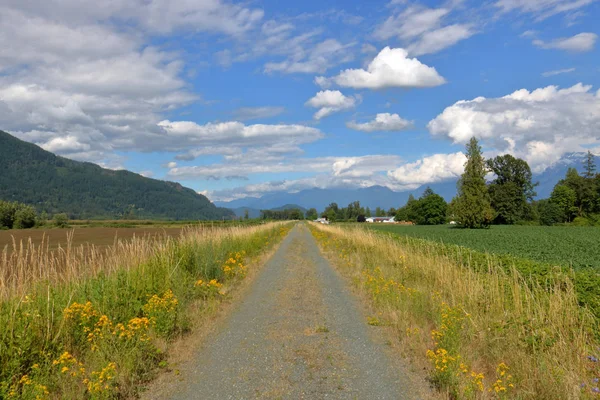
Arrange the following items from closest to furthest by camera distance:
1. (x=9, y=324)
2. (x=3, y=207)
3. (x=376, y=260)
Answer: (x=9, y=324)
(x=376, y=260)
(x=3, y=207)

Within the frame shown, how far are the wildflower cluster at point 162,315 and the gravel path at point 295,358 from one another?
73cm

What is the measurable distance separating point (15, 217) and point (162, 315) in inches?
3063

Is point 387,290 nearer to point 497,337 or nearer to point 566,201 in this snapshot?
point 497,337

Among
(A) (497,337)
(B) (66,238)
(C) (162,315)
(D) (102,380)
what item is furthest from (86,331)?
(B) (66,238)

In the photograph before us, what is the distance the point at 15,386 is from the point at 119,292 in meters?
3.14

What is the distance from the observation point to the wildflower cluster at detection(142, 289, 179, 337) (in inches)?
250

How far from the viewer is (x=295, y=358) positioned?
587 cm

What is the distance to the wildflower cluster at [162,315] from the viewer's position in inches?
250

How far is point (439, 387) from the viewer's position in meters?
4.85

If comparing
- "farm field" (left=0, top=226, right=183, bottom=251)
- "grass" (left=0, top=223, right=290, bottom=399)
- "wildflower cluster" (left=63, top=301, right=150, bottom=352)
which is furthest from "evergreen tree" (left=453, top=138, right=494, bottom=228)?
"wildflower cluster" (left=63, top=301, right=150, bottom=352)

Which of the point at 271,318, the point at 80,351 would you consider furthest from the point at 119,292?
the point at 271,318

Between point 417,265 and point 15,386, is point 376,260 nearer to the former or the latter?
point 417,265

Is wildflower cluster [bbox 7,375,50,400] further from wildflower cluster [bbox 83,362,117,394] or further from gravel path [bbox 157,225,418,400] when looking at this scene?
gravel path [bbox 157,225,418,400]

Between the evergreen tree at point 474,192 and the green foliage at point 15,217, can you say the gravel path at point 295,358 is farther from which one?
the green foliage at point 15,217
